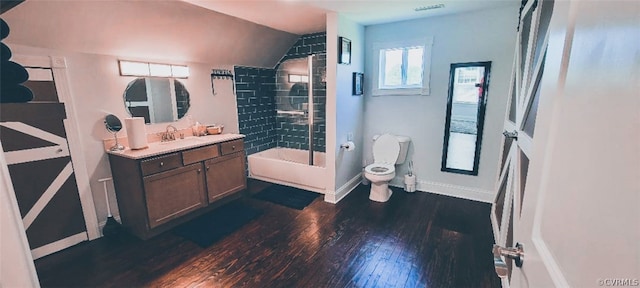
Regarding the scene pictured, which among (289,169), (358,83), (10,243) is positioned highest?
(358,83)

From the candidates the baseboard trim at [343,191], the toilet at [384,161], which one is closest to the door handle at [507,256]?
the toilet at [384,161]

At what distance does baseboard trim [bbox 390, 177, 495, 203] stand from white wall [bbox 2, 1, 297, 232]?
309 cm

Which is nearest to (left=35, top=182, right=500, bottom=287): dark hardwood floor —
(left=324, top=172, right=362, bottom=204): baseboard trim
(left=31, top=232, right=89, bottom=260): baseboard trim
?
(left=31, top=232, right=89, bottom=260): baseboard trim

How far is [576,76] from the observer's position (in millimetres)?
552

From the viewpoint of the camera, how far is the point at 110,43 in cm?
254

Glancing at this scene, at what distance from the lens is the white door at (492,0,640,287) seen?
1.28 ft

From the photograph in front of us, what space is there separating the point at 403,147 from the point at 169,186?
113 inches

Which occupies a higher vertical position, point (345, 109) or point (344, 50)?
point (344, 50)

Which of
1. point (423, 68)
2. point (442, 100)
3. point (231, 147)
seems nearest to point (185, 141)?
point (231, 147)

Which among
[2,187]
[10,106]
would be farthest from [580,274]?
[10,106]

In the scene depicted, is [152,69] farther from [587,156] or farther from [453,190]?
[453,190]

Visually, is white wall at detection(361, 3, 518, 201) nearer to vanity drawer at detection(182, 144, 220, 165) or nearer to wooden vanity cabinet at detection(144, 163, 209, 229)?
vanity drawer at detection(182, 144, 220, 165)

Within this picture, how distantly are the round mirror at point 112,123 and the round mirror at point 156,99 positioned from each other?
7.6 inches

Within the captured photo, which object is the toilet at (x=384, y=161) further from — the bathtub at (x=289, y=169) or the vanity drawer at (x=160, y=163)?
the vanity drawer at (x=160, y=163)
